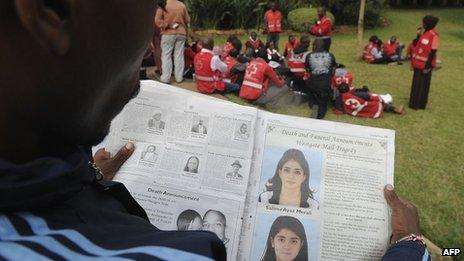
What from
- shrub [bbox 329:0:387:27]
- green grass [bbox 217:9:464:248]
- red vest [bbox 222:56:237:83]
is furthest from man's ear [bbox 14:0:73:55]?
shrub [bbox 329:0:387:27]

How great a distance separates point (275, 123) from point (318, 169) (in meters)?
0.19

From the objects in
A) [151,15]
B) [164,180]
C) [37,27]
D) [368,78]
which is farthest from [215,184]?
[368,78]

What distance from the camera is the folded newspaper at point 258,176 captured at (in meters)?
1.49

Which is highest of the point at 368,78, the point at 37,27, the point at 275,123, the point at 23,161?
the point at 37,27

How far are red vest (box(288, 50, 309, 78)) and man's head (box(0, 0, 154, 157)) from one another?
6.68m

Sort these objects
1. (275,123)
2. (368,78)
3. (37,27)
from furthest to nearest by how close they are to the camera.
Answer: (368,78) < (275,123) < (37,27)

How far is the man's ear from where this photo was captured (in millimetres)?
505

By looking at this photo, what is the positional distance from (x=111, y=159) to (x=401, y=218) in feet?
2.78

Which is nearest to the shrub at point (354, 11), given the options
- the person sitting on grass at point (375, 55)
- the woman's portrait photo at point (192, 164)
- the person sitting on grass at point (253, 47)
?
the person sitting on grass at point (375, 55)

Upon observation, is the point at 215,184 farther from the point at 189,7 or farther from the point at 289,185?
the point at 189,7

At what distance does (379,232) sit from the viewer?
1.48 m

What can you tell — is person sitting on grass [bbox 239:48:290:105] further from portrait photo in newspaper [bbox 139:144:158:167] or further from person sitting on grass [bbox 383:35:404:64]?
portrait photo in newspaper [bbox 139:144:158:167]

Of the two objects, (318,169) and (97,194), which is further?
(318,169)

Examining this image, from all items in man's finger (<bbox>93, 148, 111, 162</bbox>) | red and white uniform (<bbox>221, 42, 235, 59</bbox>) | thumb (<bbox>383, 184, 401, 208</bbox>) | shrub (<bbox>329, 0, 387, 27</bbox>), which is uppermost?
shrub (<bbox>329, 0, 387, 27</bbox>)
